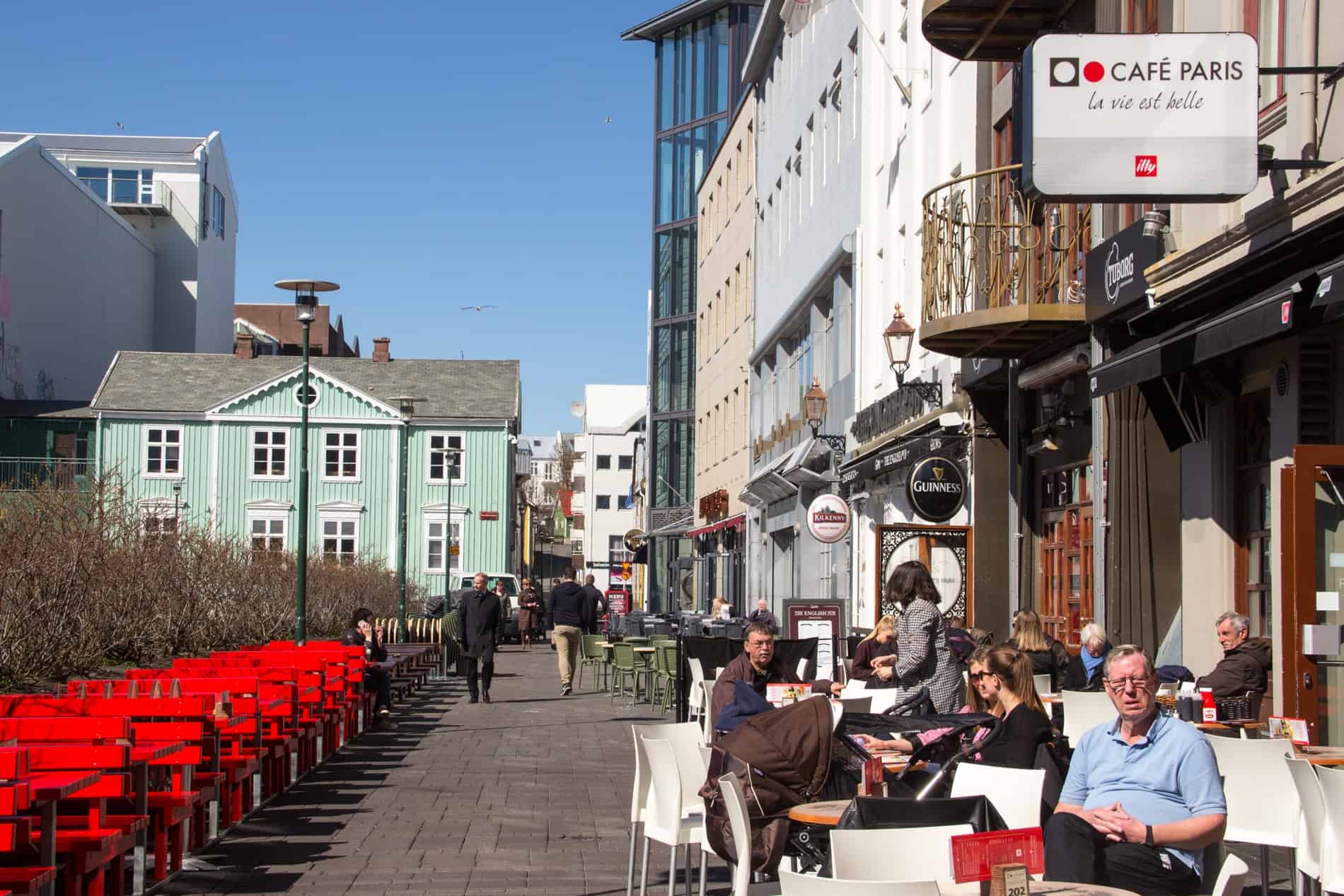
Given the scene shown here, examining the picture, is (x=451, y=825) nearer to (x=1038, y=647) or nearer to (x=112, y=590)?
(x=1038, y=647)

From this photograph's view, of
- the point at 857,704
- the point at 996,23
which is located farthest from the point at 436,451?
the point at 857,704

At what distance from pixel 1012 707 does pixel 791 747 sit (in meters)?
1.01

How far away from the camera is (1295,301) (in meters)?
9.61

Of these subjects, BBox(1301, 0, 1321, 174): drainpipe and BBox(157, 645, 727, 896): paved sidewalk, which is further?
BBox(1301, 0, 1321, 174): drainpipe

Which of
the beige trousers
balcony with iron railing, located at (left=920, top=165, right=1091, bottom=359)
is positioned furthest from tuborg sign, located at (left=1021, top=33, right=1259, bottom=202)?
the beige trousers

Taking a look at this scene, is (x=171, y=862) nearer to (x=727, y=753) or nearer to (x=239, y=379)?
(x=727, y=753)

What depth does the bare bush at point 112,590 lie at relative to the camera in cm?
1770

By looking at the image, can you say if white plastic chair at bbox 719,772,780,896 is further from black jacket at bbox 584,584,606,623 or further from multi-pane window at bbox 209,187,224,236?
multi-pane window at bbox 209,187,224,236

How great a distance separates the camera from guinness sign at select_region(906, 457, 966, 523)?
19.4m

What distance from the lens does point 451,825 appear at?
11.3 m

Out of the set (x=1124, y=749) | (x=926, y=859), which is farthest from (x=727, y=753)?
(x=926, y=859)

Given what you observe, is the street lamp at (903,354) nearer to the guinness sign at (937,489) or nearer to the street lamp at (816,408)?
the guinness sign at (937,489)

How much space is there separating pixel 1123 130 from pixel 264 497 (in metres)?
51.9

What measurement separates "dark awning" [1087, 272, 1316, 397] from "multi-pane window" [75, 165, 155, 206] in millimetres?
67532
